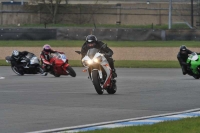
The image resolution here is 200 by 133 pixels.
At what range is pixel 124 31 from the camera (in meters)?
49.8

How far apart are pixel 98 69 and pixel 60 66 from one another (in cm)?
917

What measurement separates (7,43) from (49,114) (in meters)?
35.1

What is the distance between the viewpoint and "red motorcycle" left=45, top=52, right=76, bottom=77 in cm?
2758

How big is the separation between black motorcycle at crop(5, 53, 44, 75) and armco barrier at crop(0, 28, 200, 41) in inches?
770

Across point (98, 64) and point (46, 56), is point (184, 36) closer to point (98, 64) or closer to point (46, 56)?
point (46, 56)

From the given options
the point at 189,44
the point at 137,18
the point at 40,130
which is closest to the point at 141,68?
the point at 189,44

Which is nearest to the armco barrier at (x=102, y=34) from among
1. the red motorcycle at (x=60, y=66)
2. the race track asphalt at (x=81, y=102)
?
the red motorcycle at (x=60, y=66)

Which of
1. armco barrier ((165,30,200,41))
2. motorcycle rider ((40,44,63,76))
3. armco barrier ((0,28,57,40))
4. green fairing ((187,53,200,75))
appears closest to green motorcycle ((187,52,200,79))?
green fairing ((187,53,200,75))

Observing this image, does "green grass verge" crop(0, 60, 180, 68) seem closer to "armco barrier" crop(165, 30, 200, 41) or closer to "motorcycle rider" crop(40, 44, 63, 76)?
"motorcycle rider" crop(40, 44, 63, 76)

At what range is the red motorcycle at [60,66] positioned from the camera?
2758 centimetres

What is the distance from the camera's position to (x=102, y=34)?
4922cm

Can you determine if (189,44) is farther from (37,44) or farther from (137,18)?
(137,18)

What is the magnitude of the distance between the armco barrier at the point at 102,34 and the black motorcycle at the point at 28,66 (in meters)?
19.5

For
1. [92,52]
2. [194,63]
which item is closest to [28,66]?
[194,63]
